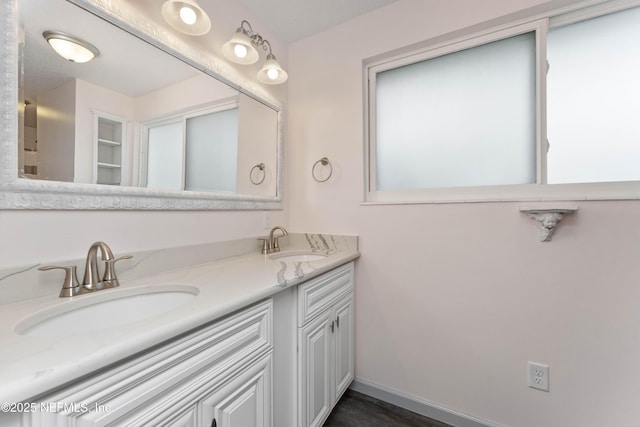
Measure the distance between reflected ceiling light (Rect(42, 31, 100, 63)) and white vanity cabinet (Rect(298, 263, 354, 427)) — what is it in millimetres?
1180

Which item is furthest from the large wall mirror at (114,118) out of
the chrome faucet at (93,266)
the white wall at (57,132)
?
the chrome faucet at (93,266)

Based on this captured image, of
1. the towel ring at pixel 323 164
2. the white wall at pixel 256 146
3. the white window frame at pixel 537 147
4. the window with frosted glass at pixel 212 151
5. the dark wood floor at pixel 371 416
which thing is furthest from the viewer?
the towel ring at pixel 323 164

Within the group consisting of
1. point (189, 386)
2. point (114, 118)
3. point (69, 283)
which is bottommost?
point (189, 386)

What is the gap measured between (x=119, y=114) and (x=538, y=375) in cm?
220

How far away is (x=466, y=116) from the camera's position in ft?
4.98

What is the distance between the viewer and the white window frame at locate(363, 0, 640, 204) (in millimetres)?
1207

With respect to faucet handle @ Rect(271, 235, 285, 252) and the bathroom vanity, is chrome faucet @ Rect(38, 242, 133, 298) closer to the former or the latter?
the bathroom vanity

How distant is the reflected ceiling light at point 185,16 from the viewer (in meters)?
1.11

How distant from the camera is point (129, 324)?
616 mm

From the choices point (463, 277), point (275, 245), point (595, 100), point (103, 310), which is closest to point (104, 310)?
point (103, 310)

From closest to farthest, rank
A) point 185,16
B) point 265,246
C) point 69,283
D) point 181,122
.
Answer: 1. point 69,283
2. point 185,16
3. point 181,122
4. point 265,246

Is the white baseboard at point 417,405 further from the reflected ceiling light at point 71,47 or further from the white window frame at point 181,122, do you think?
the reflected ceiling light at point 71,47

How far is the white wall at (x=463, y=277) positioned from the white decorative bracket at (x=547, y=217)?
0.04 metres

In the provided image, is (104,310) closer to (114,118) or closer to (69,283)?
(69,283)
